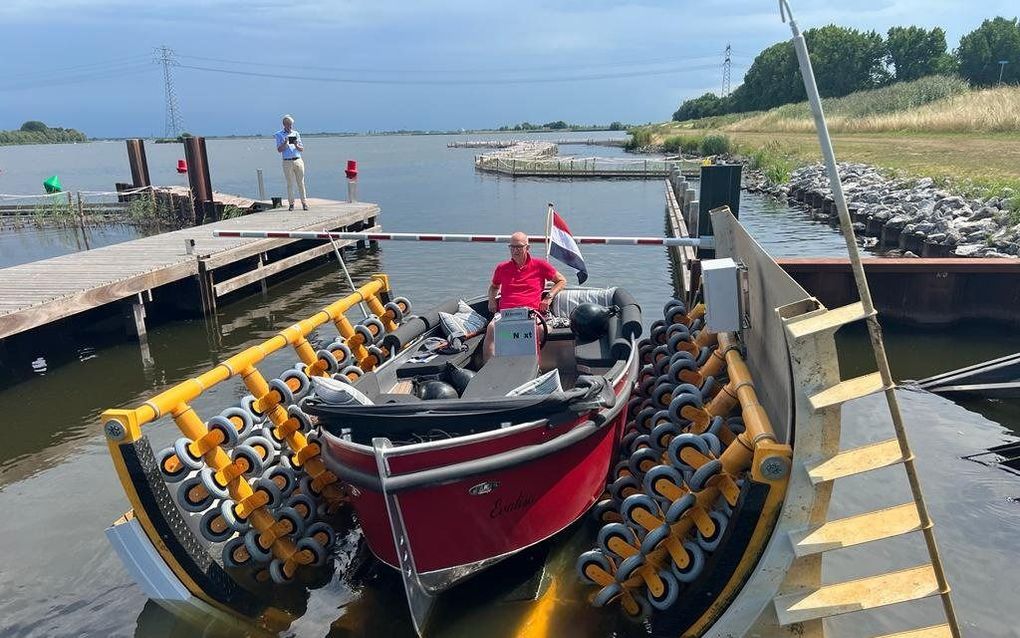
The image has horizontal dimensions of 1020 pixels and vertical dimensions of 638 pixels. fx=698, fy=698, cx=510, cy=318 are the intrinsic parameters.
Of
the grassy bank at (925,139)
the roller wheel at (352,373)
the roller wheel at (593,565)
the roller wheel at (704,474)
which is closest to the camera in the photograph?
the roller wheel at (704,474)

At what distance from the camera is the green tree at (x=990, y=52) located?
77.8 m

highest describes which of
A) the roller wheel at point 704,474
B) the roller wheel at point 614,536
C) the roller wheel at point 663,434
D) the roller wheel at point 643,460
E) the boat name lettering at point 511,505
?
the roller wheel at point 704,474

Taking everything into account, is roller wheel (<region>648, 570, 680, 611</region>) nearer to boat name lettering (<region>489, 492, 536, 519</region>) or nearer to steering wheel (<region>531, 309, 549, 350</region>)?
boat name lettering (<region>489, 492, 536, 519</region>)

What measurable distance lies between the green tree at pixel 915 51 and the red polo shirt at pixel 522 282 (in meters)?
104

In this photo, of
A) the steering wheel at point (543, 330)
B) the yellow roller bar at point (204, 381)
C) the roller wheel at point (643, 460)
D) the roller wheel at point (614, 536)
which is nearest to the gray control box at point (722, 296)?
the roller wheel at point (643, 460)

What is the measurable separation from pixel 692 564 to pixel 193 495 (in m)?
3.37

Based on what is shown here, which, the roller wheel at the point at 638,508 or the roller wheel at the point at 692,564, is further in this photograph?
the roller wheel at the point at 638,508

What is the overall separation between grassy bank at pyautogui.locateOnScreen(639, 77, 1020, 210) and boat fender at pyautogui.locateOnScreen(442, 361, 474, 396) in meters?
12.7

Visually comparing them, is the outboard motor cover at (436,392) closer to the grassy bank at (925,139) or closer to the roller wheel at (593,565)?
the roller wheel at (593,565)

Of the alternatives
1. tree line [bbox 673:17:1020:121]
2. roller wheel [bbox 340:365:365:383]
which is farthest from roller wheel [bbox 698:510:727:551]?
tree line [bbox 673:17:1020:121]

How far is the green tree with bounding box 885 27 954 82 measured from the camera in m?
93.0

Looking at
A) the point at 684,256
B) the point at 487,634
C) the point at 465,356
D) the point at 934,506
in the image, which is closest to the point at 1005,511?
the point at 934,506

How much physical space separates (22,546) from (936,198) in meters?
18.5

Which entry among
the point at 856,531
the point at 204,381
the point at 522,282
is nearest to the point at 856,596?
the point at 856,531
